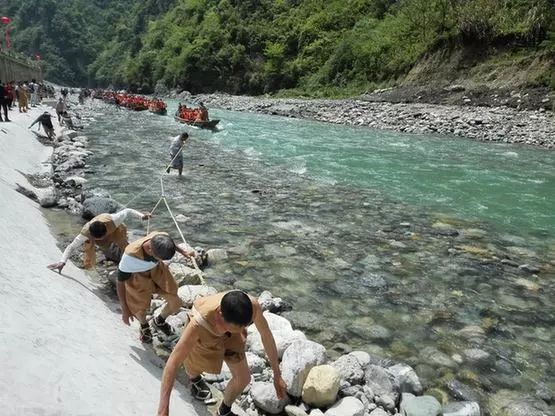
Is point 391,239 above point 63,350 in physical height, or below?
below

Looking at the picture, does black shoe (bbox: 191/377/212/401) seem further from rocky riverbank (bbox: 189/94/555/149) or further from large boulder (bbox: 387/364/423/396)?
rocky riverbank (bbox: 189/94/555/149)

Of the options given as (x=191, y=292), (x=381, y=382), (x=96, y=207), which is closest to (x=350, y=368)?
(x=381, y=382)

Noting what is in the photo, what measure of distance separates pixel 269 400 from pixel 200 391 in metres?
0.63

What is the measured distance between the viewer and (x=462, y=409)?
455cm

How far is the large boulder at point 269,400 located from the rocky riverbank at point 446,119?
2135 centimetres

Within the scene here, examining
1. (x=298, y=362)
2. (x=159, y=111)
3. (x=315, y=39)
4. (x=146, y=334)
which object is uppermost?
(x=315, y=39)

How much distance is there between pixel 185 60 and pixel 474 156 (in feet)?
189

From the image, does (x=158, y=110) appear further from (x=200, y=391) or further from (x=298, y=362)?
(x=200, y=391)

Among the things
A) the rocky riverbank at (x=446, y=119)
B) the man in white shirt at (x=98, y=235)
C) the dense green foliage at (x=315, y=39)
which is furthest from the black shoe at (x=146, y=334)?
the dense green foliage at (x=315, y=39)

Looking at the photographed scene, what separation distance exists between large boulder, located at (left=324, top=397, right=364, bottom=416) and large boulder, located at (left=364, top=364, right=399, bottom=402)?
0.38 metres

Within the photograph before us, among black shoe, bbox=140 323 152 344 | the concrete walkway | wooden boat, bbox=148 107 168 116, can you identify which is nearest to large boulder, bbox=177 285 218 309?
the concrete walkway

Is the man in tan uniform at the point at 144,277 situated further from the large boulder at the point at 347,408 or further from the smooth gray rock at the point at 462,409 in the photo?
the smooth gray rock at the point at 462,409

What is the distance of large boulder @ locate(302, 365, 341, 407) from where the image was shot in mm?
4418

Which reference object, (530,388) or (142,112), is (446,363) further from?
(142,112)
